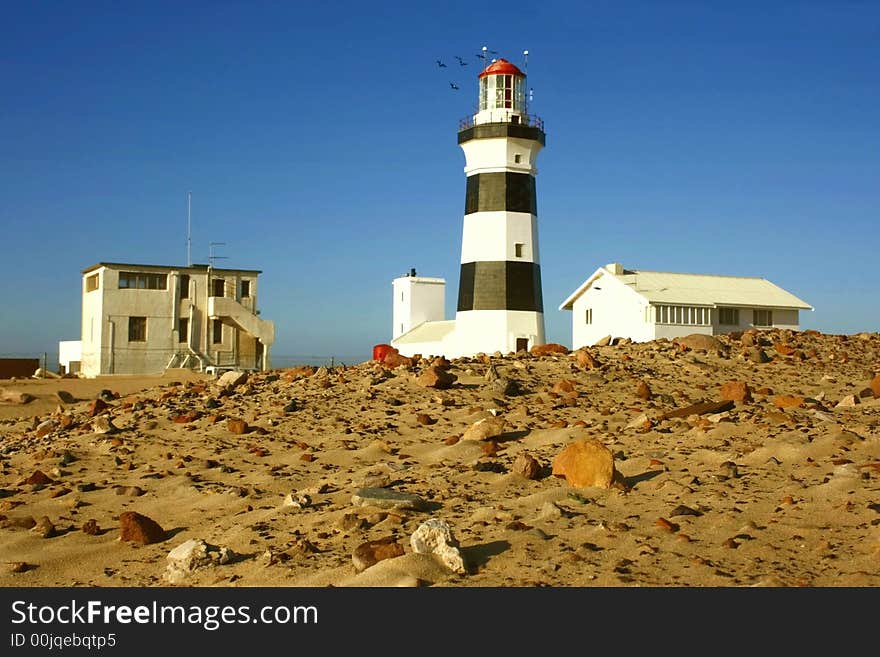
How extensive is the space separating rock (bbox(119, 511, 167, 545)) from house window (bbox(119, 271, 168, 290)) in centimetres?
3786

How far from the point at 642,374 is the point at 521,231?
63.9 ft

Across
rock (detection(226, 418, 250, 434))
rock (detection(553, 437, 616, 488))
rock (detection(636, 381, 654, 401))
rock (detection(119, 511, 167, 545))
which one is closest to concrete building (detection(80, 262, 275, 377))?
rock (detection(226, 418, 250, 434))

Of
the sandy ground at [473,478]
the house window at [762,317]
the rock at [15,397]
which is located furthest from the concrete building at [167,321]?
the sandy ground at [473,478]

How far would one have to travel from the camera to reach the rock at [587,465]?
9602mm

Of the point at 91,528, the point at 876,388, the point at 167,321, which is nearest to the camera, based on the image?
the point at 91,528

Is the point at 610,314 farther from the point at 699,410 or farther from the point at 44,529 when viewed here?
the point at 44,529

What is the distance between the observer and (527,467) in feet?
33.8

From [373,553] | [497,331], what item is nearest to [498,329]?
[497,331]

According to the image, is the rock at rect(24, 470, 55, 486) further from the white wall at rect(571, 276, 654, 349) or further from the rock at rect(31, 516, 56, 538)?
the white wall at rect(571, 276, 654, 349)

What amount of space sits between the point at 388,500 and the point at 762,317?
34.9m

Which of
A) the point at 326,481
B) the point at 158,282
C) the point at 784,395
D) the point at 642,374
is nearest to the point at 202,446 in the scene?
the point at 326,481

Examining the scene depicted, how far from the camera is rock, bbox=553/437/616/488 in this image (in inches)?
378

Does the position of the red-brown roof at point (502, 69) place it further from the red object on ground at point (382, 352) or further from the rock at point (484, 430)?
the rock at point (484, 430)

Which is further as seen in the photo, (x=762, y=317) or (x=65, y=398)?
(x=762, y=317)
